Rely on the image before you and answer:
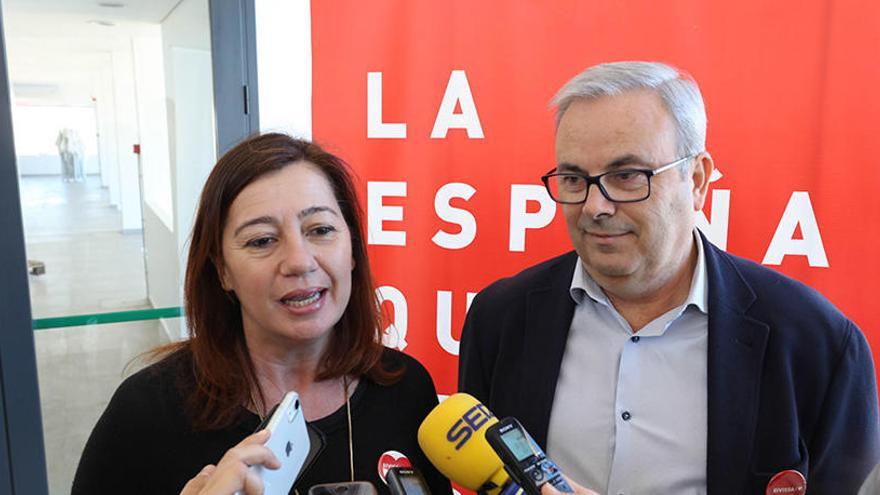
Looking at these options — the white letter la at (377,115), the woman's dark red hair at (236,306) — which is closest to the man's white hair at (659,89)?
the woman's dark red hair at (236,306)

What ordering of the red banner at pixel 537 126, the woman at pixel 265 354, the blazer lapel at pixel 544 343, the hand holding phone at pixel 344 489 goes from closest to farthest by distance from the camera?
1. the hand holding phone at pixel 344 489
2. the woman at pixel 265 354
3. the blazer lapel at pixel 544 343
4. the red banner at pixel 537 126

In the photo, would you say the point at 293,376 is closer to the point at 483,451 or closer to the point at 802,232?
the point at 483,451

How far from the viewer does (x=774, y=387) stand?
125 centimetres

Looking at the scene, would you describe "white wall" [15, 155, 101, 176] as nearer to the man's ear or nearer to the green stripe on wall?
the green stripe on wall

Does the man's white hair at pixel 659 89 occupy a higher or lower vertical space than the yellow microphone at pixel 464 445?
higher

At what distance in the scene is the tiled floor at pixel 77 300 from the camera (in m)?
2.22

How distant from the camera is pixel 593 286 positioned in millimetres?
1401

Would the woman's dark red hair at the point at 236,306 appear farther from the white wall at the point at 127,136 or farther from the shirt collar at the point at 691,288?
the white wall at the point at 127,136

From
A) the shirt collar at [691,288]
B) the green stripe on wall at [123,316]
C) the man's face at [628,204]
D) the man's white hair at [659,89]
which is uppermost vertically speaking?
the man's white hair at [659,89]

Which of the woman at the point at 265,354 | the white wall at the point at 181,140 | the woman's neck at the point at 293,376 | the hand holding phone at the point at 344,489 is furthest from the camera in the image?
the white wall at the point at 181,140

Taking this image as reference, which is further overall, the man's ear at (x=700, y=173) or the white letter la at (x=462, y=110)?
the white letter la at (x=462, y=110)

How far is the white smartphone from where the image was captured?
873 millimetres

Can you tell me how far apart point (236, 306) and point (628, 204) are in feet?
2.61

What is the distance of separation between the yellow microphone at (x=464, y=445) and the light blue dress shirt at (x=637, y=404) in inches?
12.5
